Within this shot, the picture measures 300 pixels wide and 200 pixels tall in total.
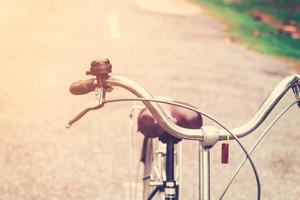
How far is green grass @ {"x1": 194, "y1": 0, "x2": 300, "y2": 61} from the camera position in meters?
12.7

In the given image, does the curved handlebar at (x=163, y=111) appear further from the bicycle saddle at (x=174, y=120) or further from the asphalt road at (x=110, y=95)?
the asphalt road at (x=110, y=95)

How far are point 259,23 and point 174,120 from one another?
13294 mm

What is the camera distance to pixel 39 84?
841cm

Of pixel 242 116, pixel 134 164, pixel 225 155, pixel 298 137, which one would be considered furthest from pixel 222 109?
pixel 225 155

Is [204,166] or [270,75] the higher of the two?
[270,75]

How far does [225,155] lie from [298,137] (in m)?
5.03

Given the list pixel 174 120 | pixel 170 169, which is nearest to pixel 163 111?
pixel 174 120

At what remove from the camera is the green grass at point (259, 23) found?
12.7m

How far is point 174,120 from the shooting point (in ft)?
9.71

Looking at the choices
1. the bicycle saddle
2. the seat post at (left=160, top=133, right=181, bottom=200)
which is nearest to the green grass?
the bicycle saddle

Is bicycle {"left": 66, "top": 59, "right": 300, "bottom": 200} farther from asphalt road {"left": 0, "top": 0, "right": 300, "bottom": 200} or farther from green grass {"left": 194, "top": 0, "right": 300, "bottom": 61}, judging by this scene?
green grass {"left": 194, "top": 0, "right": 300, "bottom": 61}

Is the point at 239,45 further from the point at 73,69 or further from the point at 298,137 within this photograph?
the point at 298,137

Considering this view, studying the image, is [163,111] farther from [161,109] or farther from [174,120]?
[174,120]

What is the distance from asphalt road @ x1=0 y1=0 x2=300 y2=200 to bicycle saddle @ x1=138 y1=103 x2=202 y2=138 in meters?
2.26
